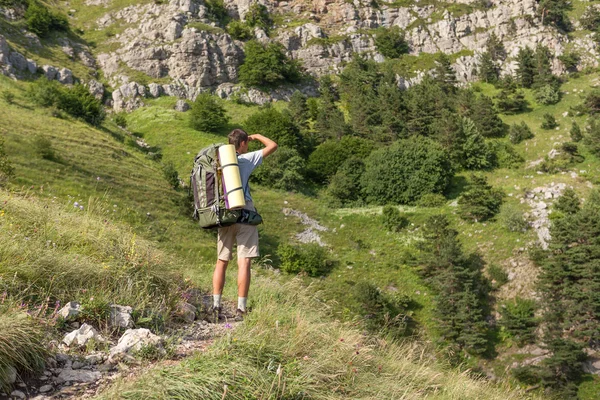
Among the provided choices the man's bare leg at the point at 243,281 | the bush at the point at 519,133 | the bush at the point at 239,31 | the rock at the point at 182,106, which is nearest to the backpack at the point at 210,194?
the man's bare leg at the point at 243,281

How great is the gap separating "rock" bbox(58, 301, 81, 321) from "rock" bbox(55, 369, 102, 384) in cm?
85

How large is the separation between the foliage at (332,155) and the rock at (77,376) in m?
37.0

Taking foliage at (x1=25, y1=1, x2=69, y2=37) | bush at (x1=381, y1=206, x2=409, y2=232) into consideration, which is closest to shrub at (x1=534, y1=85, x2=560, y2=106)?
bush at (x1=381, y1=206, x2=409, y2=232)

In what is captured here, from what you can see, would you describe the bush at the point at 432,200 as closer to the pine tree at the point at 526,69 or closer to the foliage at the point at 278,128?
the foliage at the point at 278,128

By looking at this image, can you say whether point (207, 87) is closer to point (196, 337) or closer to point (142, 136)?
point (142, 136)

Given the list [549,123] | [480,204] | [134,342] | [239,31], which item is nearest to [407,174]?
[480,204]

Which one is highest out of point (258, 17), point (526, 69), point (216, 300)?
point (258, 17)

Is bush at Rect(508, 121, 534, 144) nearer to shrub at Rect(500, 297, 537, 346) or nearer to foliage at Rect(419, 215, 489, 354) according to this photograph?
foliage at Rect(419, 215, 489, 354)

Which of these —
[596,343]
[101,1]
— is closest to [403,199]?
[596,343]

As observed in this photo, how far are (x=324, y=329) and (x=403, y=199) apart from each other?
32.5 m

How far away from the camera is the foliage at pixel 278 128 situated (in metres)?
42.4

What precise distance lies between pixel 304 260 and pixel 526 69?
4790cm

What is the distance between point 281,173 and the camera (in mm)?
37594

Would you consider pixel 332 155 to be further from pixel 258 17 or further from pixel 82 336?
pixel 82 336
